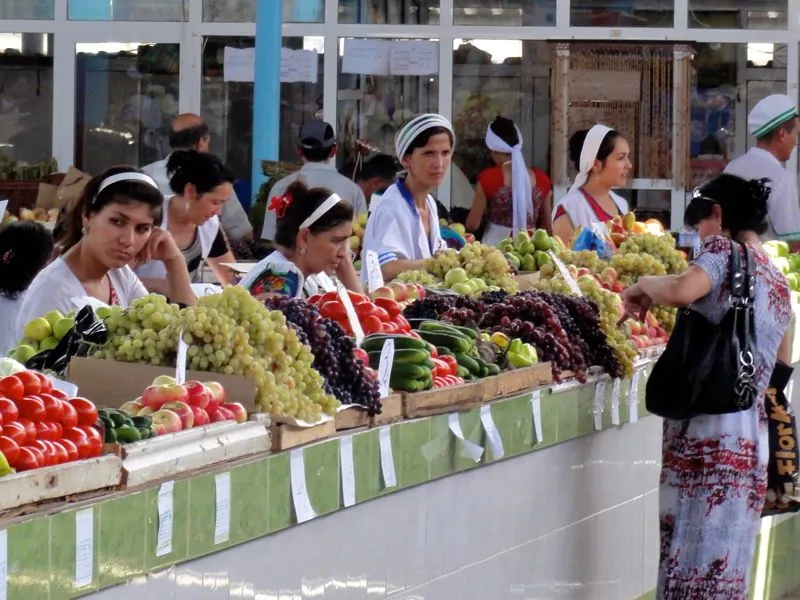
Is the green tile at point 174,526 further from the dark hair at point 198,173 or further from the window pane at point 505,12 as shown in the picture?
the window pane at point 505,12

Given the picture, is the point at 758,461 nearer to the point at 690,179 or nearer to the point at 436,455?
the point at 436,455

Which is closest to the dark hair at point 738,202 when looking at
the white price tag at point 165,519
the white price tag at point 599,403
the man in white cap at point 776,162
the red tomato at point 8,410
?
the white price tag at point 599,403

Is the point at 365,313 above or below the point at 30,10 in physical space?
below

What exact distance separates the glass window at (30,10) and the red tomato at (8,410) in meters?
10.4

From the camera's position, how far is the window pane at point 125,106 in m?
13.1

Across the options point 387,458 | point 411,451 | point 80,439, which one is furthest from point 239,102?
point 80,439

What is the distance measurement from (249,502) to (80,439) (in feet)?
1.70

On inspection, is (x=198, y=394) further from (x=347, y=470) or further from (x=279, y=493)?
(x=347, y=470)

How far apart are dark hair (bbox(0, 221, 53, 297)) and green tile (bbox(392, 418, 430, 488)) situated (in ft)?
7.27

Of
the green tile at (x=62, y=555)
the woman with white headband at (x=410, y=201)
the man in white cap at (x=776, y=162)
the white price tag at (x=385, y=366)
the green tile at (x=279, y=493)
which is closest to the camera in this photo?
the green tile at (x=62, y=555)

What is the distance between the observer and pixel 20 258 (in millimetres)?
5957

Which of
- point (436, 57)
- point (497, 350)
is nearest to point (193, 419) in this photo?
point (497, 350)

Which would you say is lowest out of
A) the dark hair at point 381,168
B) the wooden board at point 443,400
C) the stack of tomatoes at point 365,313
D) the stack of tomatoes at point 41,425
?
the wooden board at point 443,400

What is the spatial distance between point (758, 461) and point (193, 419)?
246 centimetres
